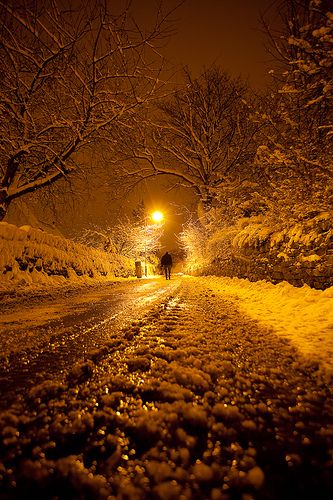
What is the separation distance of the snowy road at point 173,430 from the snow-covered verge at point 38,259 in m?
6.50

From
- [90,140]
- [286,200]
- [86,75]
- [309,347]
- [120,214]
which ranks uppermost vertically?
[120,214]

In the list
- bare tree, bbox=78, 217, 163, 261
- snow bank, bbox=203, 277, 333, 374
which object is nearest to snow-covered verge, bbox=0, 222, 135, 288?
snow bank, bbox=203, 277, 333, 374

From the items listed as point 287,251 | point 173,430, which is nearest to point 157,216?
point 287,251

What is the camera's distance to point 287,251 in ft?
16.5

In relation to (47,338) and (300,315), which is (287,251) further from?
(47,338)

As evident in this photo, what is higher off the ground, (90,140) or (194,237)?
(90,140)

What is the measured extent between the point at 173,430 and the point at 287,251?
4.72 metres

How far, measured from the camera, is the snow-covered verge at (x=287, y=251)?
4.02 metres

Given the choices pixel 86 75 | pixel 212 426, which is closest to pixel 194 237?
pixel 86 75

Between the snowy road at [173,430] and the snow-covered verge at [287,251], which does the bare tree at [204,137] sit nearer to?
the snow-covered verge at [287,251]

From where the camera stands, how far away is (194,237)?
17078 millimetres

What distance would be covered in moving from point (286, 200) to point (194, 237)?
1195cm

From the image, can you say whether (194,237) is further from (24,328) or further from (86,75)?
(24,328)

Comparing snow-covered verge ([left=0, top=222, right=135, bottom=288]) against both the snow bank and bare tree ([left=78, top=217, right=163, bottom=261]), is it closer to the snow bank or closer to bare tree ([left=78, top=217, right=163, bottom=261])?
the snow bank
